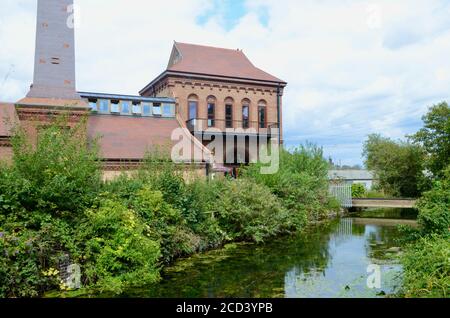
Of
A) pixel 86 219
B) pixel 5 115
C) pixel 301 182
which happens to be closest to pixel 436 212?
pixel 86 219

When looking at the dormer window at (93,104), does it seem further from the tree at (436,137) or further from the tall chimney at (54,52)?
the tree at (436,137)

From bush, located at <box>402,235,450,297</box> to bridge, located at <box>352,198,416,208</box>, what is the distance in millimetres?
19235

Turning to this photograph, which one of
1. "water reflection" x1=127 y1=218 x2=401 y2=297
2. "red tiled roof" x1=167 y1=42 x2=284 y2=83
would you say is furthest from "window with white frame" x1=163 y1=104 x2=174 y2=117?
"water reflection" x1=127 y1=218 x2=401 y2=297

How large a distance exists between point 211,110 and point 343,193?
11.2 metres

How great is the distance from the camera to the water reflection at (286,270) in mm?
8648

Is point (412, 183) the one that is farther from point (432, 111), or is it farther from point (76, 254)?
→ point (76, 254)

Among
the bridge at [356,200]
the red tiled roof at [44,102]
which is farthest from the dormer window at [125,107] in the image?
the bridge at [356,200]

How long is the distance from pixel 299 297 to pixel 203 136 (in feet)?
67.6

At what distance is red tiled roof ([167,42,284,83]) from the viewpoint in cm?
2894

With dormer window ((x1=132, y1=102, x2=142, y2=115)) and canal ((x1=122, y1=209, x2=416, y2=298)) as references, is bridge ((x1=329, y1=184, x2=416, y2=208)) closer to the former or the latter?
canal ((x1=122, y1=209, x2=416, y2=298))

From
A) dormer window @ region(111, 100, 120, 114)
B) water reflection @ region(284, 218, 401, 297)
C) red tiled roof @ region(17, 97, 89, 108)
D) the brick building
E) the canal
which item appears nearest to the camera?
water reflection @ region(284, 218, 401, 297)

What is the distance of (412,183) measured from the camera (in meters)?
30.4

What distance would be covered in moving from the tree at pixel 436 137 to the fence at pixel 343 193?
17.6ft

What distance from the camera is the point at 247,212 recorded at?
49.8 ft
